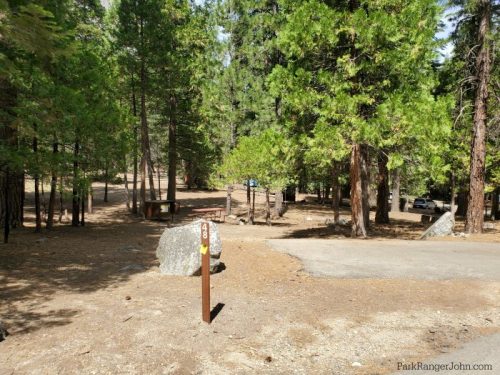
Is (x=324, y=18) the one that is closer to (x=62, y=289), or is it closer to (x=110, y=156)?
(x=110, y=156)

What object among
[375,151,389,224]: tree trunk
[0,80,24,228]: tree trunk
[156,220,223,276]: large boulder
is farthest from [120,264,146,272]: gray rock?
[375,151,389,224]: tree trunk

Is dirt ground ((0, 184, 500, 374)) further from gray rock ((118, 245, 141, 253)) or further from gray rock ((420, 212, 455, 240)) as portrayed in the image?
gray rock ((420, 212, 455, 240))

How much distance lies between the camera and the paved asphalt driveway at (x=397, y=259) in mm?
8414

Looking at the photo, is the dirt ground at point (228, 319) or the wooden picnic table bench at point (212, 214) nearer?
the dirt ground at point (228, 319)

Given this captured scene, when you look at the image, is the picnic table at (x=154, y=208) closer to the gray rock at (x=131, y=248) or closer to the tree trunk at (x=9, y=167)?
the tree trunk at (x=9, y=167)

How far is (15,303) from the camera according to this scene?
20.7ft

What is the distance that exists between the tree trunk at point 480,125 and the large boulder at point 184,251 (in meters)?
11.8

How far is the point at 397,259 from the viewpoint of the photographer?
9.71 meters

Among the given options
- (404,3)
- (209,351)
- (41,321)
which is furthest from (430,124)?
(41,321)

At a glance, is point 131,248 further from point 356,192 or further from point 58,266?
point 356,192

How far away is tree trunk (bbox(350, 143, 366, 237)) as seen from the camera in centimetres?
1327

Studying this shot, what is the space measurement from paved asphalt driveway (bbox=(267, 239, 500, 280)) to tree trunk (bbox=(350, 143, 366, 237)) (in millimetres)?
1839

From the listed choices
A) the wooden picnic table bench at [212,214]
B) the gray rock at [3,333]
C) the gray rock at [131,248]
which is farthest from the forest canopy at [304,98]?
the gray rock at [3,333]

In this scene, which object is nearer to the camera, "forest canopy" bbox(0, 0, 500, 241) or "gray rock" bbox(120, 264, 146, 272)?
"gray rock" bbox(120, 264, 146, 272)
